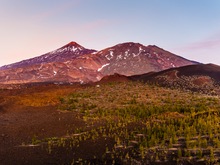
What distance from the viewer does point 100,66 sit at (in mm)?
129750

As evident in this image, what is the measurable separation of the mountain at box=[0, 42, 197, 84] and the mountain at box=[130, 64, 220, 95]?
61.4 m

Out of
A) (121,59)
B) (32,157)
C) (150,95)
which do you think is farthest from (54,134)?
(121,59)

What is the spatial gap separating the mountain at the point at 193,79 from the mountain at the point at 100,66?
61.4 metres

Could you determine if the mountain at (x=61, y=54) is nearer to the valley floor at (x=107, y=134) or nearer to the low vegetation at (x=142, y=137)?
the valley floor at (x=107, y=134)

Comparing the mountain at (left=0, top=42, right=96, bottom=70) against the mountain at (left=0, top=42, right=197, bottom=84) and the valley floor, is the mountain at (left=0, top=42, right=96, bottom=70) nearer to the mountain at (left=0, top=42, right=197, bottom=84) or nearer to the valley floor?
the mountain at (left=0, top=42, right=197, bottom=84)

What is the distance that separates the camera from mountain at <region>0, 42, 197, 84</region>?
115 meters

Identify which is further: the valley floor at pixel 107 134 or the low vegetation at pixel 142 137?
the valley floor at pixel 107 134

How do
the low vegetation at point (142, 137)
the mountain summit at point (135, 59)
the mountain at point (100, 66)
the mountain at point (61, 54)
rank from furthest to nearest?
the mountain at point (61, 54) → the mountain summit at point (135, 59) → the mountain at point (100, 66) → the low vegetation at point (142, 137)

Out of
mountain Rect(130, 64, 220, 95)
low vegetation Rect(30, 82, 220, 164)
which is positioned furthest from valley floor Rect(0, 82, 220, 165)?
mountain Rect(130, 64, 220, 95)

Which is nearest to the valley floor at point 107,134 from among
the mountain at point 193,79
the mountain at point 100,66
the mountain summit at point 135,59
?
the mountain at point 193,79

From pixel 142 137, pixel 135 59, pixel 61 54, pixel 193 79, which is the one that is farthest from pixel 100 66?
pixel 142 137

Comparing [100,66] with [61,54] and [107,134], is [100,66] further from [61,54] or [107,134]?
[107,134]

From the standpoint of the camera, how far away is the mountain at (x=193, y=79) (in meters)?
37.7

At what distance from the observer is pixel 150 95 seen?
28516 mm
